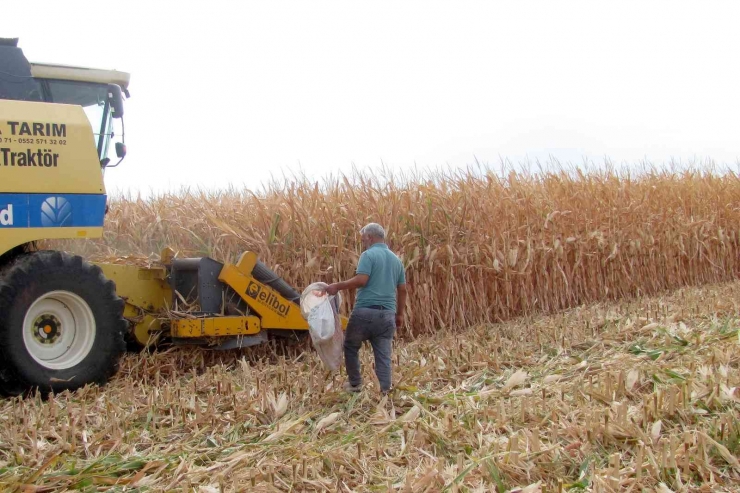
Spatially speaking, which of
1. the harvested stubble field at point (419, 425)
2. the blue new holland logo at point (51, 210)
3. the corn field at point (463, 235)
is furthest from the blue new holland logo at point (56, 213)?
the corn field at point (463, 235)

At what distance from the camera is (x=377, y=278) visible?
5148 mm

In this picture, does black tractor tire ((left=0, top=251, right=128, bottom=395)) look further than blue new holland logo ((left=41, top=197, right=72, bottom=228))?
No

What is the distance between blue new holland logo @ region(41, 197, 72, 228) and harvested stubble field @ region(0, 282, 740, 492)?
1.22 m

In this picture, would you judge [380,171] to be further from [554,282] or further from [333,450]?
[333,450]

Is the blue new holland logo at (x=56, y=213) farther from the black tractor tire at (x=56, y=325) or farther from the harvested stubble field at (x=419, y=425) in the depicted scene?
the harvested stubble field at (x=419, y=425)

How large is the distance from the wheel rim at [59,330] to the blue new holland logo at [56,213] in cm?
53

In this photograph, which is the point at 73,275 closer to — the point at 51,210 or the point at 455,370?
the point at 51,210

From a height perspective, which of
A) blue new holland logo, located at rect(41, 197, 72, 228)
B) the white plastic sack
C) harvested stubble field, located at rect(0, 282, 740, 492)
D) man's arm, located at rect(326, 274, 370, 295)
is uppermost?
blue new holland logo, located at rect(41, 197, 72, 228)

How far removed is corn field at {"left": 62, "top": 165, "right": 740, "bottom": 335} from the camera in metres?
7.45

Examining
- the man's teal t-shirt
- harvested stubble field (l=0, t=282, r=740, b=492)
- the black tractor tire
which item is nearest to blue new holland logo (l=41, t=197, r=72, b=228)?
the black tractor tire

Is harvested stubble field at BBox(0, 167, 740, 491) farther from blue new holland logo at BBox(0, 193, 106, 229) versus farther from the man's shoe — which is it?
blue new holland logo at BBox(0, 193, 106, 229)

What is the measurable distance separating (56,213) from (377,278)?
241cm

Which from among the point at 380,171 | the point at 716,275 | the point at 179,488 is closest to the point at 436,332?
the point at 380,171

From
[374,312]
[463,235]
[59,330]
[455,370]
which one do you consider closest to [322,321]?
[374,312]
